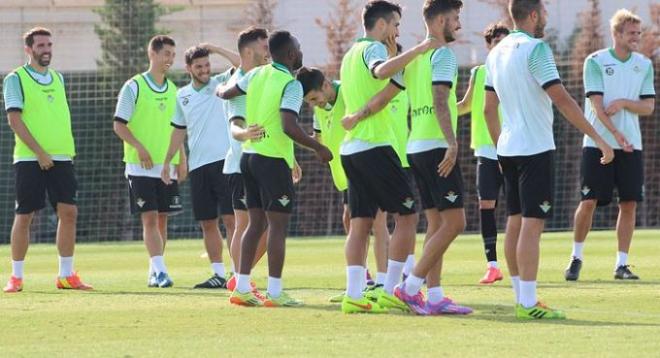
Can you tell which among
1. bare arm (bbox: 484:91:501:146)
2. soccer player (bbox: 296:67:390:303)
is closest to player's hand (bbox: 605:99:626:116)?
soccer player (bbox: 296:67:390:303)

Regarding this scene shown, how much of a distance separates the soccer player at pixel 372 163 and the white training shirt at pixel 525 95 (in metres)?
0.83

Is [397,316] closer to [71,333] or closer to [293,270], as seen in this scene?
[71,333]

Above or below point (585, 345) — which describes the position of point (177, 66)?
above

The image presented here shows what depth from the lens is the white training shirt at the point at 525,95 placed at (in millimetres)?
9391

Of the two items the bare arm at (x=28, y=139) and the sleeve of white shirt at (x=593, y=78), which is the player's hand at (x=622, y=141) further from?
the bare arm at (x=28, y=139)

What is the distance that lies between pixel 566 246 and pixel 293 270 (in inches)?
233

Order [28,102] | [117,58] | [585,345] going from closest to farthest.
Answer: [585,345], [28,102], [117,58]

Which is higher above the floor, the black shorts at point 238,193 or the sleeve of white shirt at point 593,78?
the sleeve of white shirt at point 593,78

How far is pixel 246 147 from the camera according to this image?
1090cm

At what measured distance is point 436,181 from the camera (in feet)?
32.5

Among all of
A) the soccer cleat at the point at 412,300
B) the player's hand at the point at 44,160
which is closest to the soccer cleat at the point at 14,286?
the player's hand at the point at 44,160

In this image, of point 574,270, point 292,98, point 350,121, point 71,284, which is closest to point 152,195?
point 71,284

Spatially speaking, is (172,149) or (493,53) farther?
(172,149)

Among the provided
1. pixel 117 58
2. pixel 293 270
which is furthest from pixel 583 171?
pixel 117 58
